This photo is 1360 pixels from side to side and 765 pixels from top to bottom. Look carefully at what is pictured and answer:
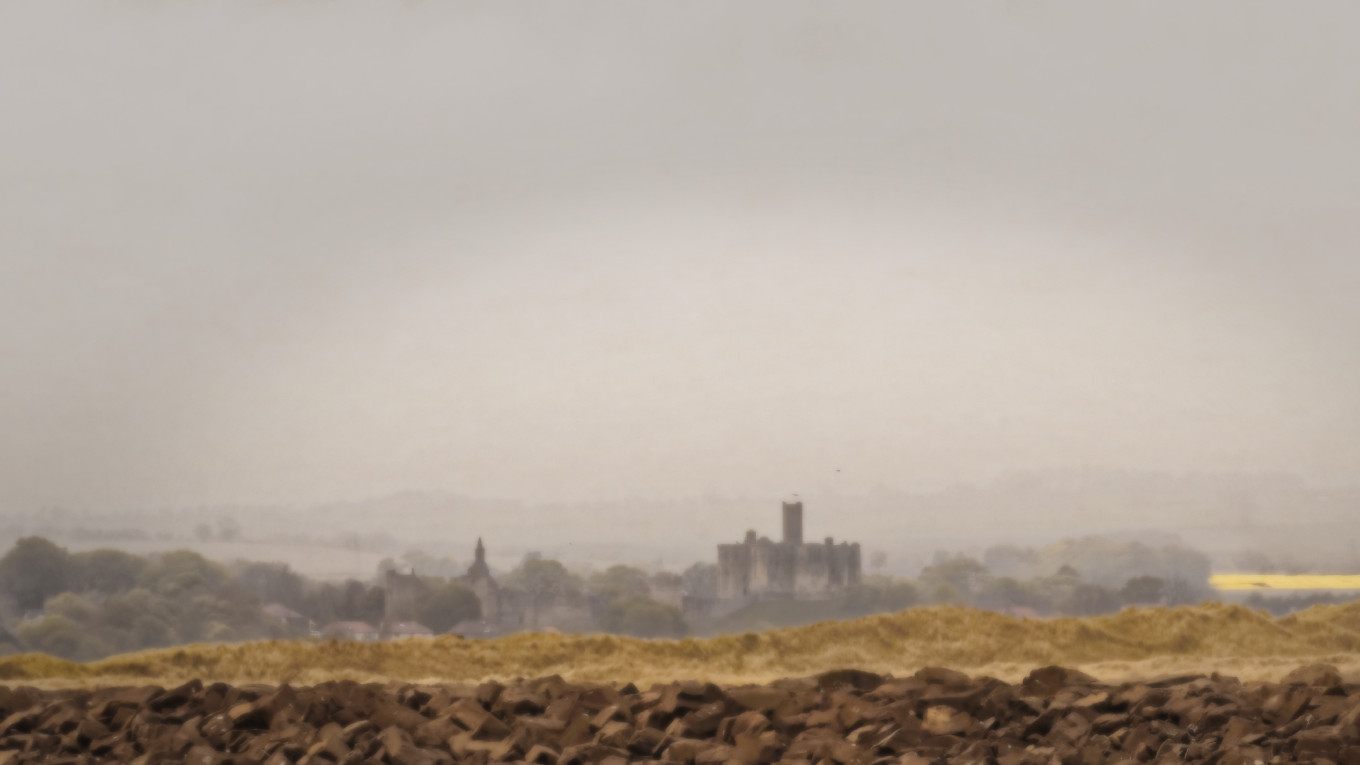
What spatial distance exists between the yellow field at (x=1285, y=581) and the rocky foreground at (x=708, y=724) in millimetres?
2366

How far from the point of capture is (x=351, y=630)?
5766 mm

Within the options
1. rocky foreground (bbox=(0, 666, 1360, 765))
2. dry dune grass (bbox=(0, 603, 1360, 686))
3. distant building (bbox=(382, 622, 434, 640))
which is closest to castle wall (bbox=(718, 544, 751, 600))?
dry dune grass (bbox=(0, 603, 1360, 686))

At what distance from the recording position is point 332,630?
575 centimetres

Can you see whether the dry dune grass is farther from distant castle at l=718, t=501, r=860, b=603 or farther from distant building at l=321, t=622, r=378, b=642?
distant castle at l=718, t=501, r=860, b=603

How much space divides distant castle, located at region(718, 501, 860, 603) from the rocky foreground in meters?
1.90

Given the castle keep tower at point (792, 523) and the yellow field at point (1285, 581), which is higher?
the castle keep tower at point (792, 523)

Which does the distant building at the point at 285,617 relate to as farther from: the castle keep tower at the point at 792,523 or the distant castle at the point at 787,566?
the castle keep tower at the point at 792,523

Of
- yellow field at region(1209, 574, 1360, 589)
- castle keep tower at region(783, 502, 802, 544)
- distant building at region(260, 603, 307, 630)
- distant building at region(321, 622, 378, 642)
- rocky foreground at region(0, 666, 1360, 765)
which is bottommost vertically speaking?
rocky foreground at region(0, 666, 1360, 765)

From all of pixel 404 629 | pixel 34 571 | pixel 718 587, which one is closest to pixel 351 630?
pixel 404 629

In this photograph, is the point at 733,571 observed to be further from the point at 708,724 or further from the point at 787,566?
the point at 708,724

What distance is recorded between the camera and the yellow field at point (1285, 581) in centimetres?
611

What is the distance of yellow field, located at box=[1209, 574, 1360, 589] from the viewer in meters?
6.11

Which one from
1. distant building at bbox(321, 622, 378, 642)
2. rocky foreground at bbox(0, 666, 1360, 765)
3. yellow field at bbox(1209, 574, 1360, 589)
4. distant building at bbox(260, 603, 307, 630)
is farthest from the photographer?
yellow field at bbox(1209, 574, 1360, 589)

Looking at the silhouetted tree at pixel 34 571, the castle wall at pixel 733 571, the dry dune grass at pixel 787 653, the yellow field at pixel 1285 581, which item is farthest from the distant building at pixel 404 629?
the yellow field at pixel 1285 581
